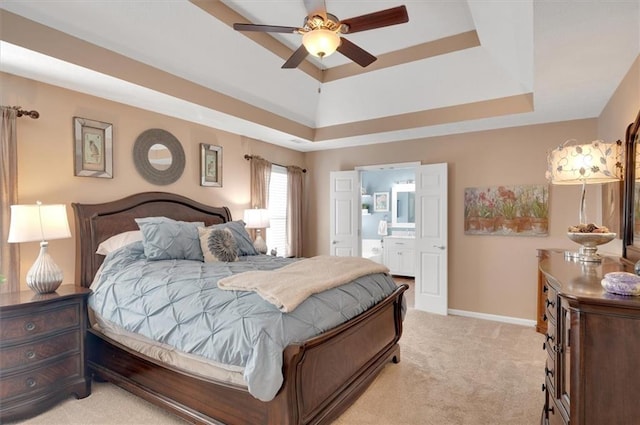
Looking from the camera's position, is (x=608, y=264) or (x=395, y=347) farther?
(x=395, y=347)

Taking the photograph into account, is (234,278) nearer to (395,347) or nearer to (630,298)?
(395,347)

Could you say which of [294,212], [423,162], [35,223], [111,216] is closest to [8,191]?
[35,223]

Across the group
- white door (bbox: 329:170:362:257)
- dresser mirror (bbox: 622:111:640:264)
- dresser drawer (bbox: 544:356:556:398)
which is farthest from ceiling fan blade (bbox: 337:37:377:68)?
white door (bbox: 329:170:362:257)

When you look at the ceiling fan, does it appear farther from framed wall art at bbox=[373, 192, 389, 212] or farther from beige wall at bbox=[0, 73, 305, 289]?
framed wall art at bbox=[373, 192, 389, 212]

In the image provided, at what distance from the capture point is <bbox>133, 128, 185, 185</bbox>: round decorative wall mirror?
370cm

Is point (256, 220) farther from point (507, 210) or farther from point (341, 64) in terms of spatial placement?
point (507, 210)

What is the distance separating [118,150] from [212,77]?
1263 millimetres

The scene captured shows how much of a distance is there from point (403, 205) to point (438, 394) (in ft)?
18.1

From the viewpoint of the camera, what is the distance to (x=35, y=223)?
8.24 ft

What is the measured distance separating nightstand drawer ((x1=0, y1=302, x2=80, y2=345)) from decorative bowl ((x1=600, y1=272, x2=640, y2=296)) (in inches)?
133

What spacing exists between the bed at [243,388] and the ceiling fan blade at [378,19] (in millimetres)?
2082

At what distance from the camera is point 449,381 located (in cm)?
284

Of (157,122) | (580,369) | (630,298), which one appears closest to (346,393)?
(580,369)

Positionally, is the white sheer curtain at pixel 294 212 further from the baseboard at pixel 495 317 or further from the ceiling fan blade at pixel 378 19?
the ceiling fan blade at pixel 378 19
